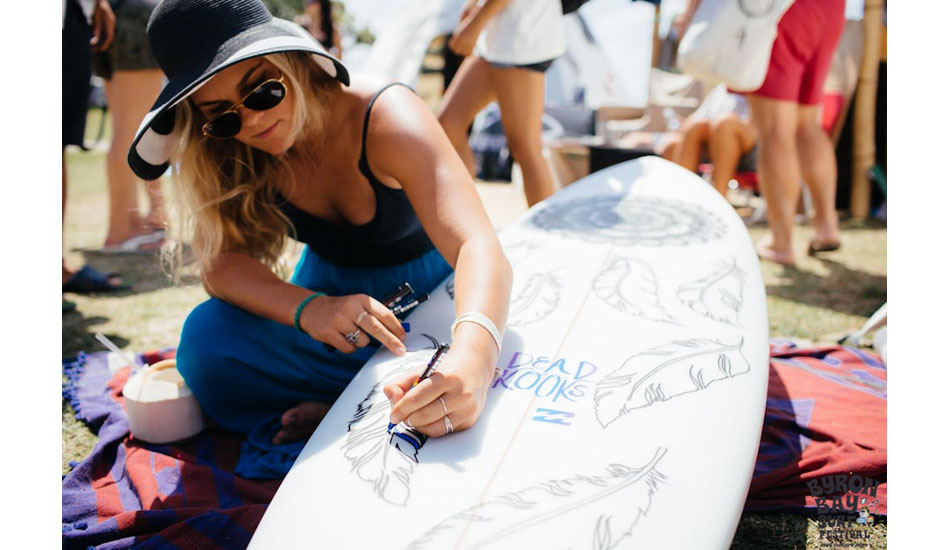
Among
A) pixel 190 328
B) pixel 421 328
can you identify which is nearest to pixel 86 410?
pixel 190 328

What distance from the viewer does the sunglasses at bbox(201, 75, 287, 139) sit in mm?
1382

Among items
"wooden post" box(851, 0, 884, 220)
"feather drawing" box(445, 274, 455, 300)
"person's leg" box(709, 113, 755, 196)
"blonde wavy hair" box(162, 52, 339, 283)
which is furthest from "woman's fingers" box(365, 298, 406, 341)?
"wooden post" box(851, 0, 884, 220)

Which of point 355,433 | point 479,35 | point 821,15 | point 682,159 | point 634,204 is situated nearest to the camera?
point 355,433

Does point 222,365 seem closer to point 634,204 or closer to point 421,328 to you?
point 421,328

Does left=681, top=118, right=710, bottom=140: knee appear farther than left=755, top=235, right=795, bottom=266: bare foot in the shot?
Yes

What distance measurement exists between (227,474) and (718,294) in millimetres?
1237

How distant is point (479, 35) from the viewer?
2.69 m

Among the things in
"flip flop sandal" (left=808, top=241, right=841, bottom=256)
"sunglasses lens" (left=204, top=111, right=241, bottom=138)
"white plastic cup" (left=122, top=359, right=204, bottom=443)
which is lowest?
"white plastic cup" (left=122, top=359, right=204, bottom=443)

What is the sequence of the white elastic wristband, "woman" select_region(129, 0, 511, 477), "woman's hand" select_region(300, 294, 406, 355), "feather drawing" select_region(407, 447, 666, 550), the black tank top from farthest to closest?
the black tank top → "woman's hand" select_region(300, 294, 406, 355) → "woman" select_region(129, 0, 511, 477) → the white elastic wristband → "feather drawing" select_region(407, 447, 666, 550)

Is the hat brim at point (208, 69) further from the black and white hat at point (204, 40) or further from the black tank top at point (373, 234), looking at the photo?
the black tank top at point (373, 234)

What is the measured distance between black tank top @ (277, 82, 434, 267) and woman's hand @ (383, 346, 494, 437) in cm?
57

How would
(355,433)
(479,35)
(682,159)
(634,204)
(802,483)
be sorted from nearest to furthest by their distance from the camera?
(355,433) < (802,483) < (634,204) < (479,35) < (682,159)

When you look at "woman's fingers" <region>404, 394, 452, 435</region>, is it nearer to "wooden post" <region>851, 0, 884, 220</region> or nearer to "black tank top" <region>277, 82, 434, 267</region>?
"black tank top" <region>277, 82, 434, 267</region>

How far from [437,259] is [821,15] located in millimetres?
2331
